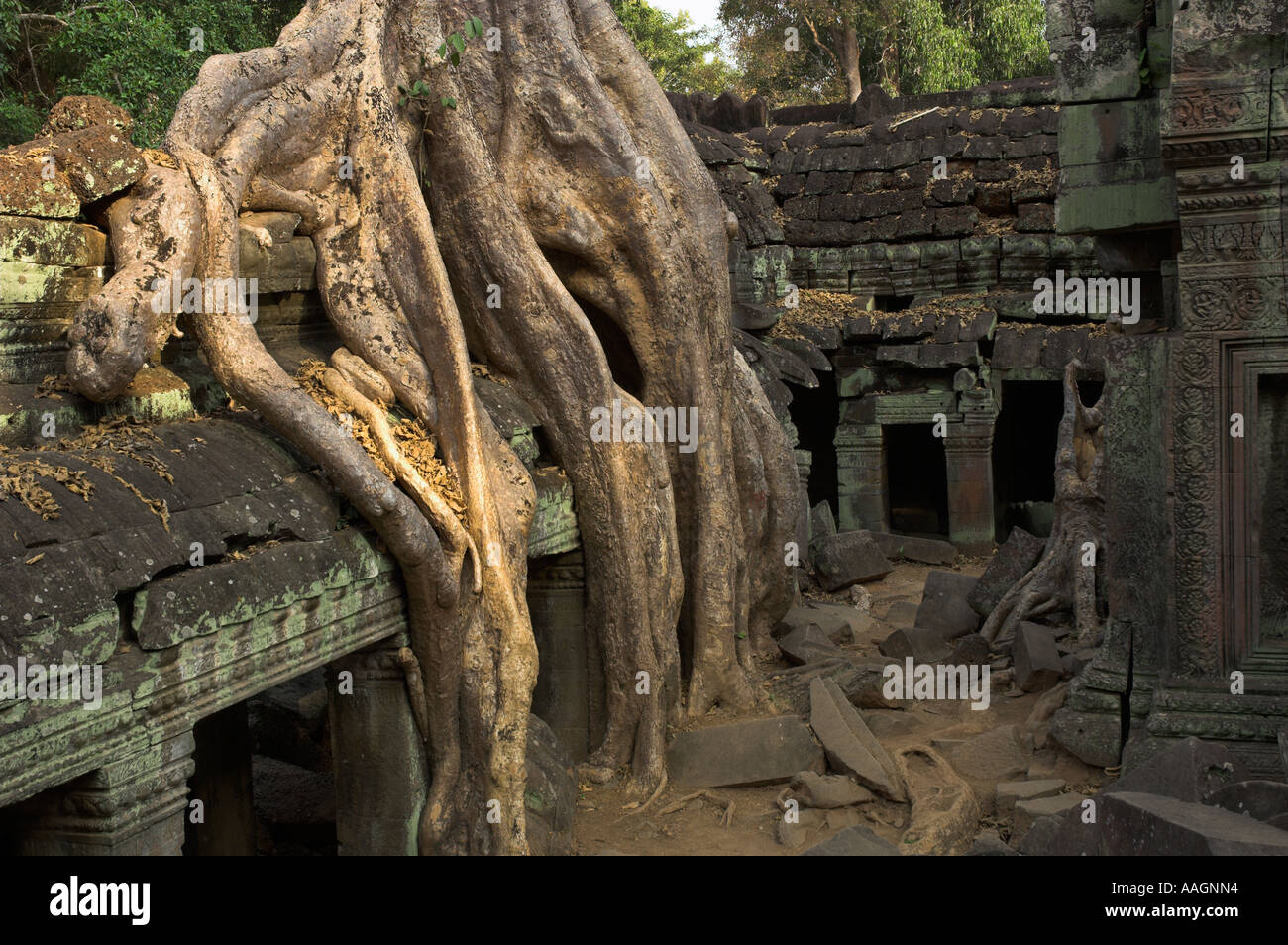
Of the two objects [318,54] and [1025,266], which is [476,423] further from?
[1025,266]

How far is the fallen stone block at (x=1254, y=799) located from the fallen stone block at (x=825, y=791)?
6.79 feet

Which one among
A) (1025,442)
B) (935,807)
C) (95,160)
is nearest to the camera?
(95,160)

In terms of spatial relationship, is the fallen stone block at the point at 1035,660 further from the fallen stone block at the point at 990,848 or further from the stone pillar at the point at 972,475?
the stone pillar at the point at 972,475

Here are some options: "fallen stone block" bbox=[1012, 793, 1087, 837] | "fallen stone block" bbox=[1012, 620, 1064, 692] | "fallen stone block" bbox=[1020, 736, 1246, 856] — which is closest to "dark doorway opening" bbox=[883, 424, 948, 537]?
"fallen stone block" bbox=[1012, 620, 1064, 692]

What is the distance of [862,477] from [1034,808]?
27.6 ft

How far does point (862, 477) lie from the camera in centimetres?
1398

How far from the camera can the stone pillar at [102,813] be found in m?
3.63

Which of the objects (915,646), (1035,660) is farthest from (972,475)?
(1035,660)

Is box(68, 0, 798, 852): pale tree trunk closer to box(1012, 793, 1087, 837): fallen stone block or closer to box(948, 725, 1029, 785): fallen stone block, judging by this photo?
box(948, 725, 1029, 785): fallen stone block

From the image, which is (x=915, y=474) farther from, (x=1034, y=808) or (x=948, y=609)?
(x=1034, y=808)

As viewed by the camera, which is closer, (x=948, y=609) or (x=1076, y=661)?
(x=1076, y=661)

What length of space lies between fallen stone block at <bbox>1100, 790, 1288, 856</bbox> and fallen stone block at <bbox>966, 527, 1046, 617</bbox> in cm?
517

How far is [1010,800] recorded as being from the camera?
6016 millimetres

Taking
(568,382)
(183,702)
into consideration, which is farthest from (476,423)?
(183,702)
